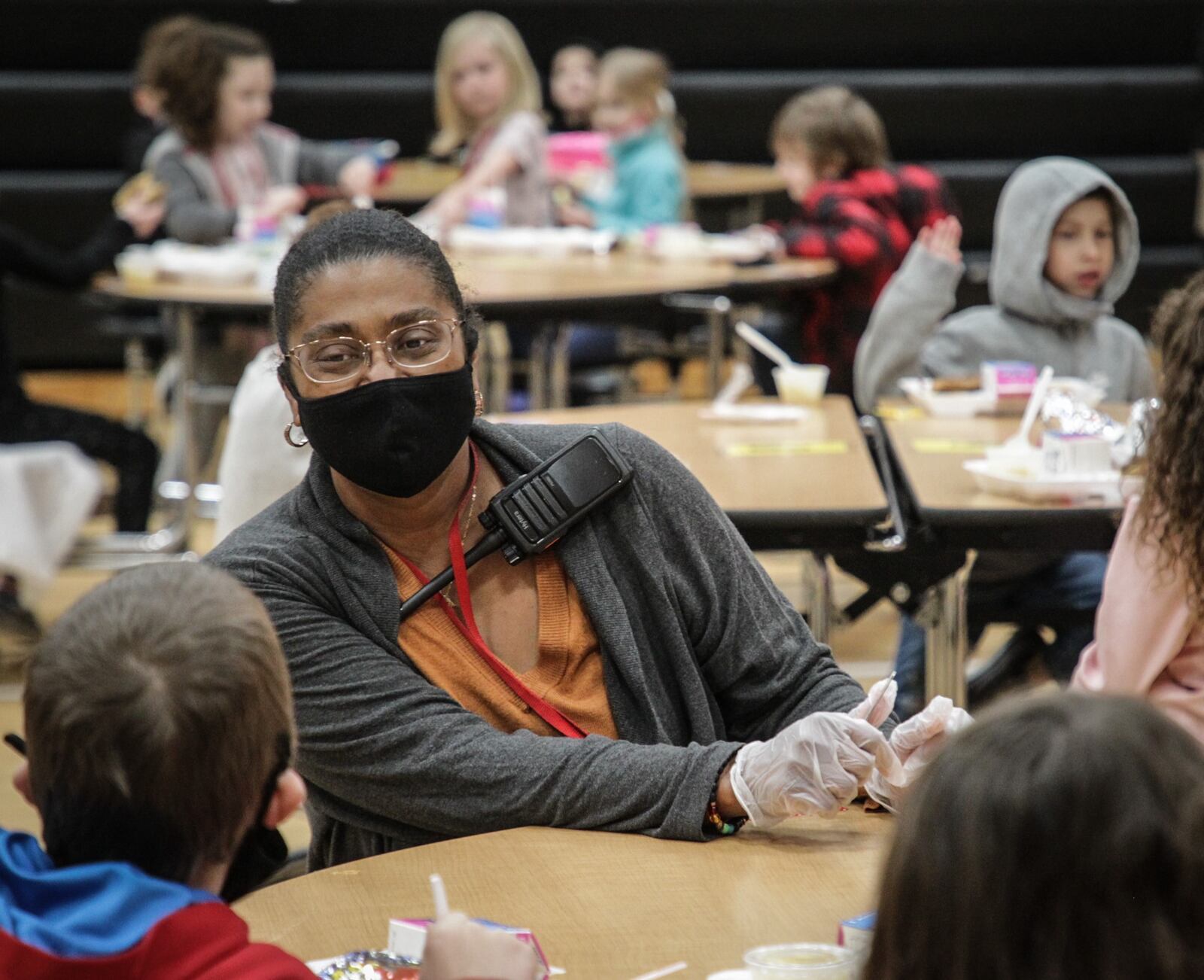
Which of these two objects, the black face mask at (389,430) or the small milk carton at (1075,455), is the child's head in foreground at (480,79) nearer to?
the small milk carton at (1075,455)

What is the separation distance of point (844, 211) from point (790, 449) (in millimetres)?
2222

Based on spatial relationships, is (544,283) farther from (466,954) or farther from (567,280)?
(466,954)

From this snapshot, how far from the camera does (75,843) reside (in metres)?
1.17

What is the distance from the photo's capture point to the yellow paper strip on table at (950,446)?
3.29 m

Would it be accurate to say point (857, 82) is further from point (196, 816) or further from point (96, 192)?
point (196, 816)

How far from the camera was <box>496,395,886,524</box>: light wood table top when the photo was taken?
290 centimetres

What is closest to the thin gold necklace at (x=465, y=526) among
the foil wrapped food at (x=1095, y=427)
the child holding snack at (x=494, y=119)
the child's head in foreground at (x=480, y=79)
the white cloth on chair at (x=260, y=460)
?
the white cloth on chair at (x=260, y=460)

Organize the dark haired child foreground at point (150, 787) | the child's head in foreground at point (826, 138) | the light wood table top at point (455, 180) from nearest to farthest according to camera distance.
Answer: the dark haired child foreground at point (150, 787), the child's head in foreground at point (826, 138), the light wood table top at point (455, 180)

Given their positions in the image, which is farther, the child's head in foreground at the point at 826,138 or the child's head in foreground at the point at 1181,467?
the child's head in foreground at the point at 826,138

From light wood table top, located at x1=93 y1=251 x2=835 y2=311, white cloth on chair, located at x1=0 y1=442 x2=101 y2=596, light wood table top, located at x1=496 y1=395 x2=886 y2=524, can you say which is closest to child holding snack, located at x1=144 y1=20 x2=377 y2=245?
light wood table top, located at x1=93 y1=251 x2=835 y2=311

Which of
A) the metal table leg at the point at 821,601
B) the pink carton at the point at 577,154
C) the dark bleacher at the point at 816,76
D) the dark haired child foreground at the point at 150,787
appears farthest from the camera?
the dark bleacher at the point at 816,76

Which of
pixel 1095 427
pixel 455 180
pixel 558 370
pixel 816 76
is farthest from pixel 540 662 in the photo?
pixel 816 76

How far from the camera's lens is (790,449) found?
332cm

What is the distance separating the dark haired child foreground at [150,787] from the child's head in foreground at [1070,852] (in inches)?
16.2
